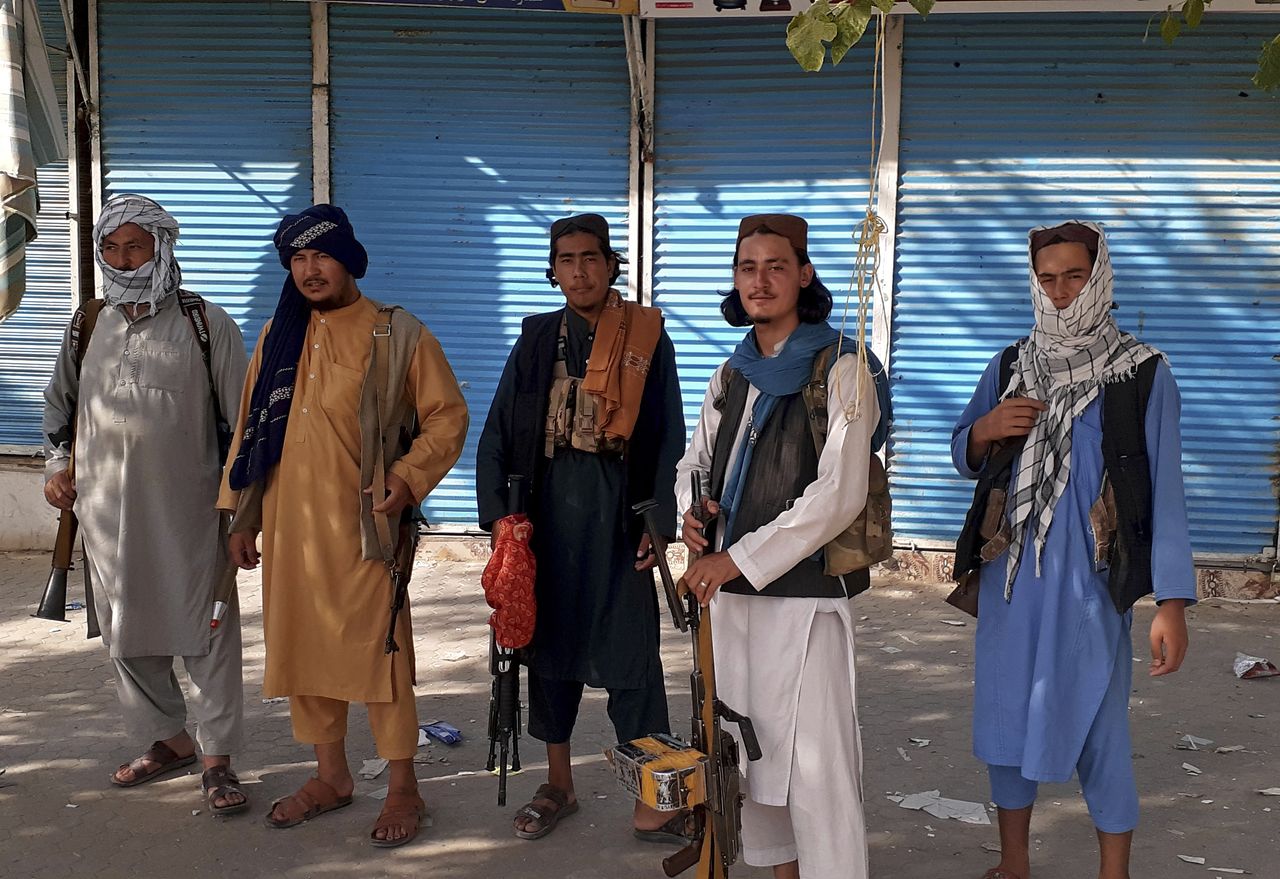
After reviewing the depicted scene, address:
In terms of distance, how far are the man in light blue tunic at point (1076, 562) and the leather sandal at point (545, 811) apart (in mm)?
1403

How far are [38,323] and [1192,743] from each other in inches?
264

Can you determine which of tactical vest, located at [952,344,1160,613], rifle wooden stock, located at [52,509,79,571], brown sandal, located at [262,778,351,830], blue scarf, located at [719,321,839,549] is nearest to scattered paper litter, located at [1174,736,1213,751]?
tactical vest, located at [952,344,1160,613]

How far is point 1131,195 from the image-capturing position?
263 inches

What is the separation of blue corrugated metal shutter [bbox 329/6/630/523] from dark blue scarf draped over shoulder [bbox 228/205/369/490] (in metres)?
3.31

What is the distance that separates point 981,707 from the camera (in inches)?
138

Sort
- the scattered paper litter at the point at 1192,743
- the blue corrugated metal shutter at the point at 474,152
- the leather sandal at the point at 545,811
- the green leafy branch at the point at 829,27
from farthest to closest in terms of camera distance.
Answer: the blue corrugated metal shutter at the point at 474,152
the scattered paper litter at the point at 1192,743
the leather sandal at the point at 545,811
the green leafy branch at the point at 829,27

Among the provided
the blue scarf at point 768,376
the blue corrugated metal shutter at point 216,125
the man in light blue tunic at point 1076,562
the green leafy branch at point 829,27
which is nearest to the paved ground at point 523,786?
the man in light blue tunic at point 1076,562

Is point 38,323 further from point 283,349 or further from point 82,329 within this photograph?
point 283,349

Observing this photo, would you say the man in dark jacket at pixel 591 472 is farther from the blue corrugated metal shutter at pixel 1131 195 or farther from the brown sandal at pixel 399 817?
the blue corrugated metal shutter at pixel 1131 195

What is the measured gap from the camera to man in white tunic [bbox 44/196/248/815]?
165 inches

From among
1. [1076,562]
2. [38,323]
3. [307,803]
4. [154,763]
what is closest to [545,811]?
[307,803]

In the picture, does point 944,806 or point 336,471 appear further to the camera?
point 944,806

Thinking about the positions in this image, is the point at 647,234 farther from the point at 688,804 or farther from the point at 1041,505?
the point at 688,804

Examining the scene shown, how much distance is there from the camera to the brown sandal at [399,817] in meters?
3.92
